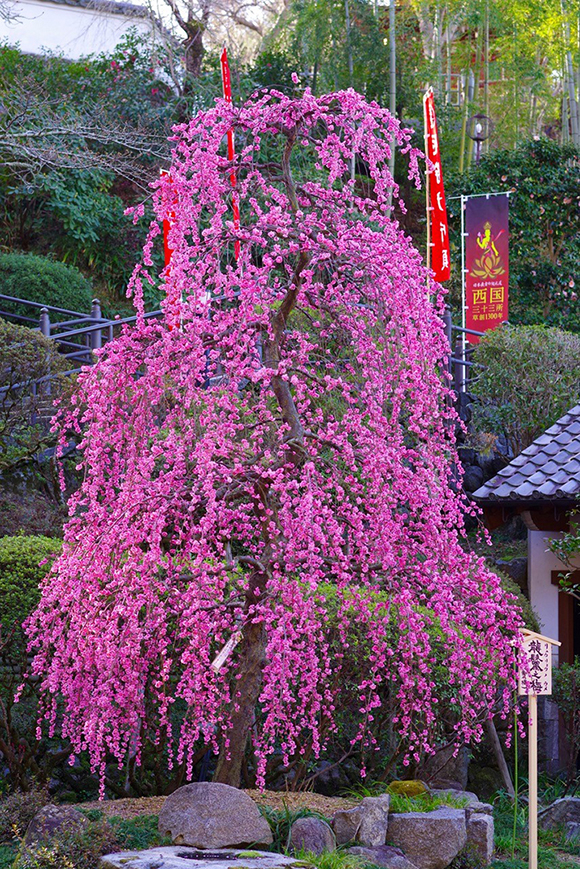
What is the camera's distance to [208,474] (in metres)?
4.91

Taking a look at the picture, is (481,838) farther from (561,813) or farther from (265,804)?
(561,813)

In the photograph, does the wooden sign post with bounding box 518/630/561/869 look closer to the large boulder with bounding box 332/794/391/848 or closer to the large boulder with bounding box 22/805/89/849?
the large boulder with bounding box 332/794/391/848

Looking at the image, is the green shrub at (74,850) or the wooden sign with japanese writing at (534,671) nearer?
the green shrub at (74,850)

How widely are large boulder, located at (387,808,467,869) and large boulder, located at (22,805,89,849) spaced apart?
68.4 inches

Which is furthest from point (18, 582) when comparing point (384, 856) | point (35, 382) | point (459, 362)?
point (459, 362)

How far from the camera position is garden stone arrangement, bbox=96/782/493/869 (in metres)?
4.93

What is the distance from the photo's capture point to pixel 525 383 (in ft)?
39.2

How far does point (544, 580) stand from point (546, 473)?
3.25 ft

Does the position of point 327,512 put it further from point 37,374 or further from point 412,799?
point 37,374

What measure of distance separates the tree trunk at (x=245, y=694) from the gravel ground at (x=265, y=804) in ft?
0.96

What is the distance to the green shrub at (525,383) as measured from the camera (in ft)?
39.1

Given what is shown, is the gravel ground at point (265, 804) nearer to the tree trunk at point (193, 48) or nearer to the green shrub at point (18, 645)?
the green shrub at point (18, 645)

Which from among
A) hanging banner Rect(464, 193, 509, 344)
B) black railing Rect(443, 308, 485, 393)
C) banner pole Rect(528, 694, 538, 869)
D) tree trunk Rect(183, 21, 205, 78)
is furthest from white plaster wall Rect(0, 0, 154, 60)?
banner pole Rect(528, 694, 538, 869)

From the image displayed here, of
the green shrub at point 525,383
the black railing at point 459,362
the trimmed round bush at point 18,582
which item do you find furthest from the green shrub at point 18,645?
the black railing at point 459,362
